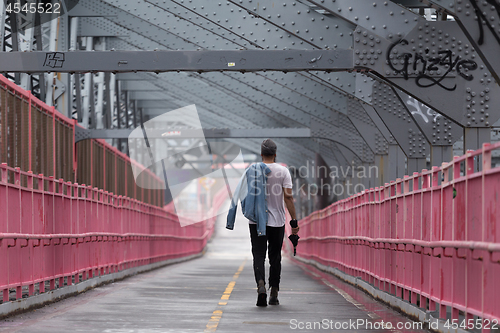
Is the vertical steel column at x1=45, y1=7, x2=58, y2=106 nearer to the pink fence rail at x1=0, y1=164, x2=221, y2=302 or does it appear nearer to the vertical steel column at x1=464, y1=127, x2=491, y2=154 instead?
the pink fence rail at x1=0, y1=164, x2=221, y2=302

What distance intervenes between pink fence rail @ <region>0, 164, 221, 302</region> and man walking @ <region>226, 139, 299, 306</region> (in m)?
2.48

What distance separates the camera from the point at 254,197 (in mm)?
10289

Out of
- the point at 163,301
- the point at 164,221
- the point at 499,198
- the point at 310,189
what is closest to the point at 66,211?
the point at 163,301

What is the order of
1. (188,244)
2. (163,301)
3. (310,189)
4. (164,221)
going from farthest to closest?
(310,189) < (188,244) < (164,221) < (163,301)

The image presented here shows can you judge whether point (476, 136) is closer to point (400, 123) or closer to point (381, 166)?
point (400, 123)

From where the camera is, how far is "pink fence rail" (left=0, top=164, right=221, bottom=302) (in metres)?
9.67

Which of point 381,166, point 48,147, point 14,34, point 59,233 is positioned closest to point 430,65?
point 59,233

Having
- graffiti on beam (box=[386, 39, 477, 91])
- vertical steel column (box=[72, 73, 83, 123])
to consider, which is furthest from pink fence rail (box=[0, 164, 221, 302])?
vertical steel column (box=[72, 73, 83, 123])

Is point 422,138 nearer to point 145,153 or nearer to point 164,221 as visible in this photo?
point 164,221

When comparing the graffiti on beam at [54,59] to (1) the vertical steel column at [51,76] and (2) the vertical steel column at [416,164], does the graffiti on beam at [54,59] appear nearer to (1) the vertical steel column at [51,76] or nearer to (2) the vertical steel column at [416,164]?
(2) the vertical steel column at [416,164]

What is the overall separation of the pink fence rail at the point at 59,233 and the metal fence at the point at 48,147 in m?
0.42

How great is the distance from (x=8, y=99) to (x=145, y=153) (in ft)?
90.4

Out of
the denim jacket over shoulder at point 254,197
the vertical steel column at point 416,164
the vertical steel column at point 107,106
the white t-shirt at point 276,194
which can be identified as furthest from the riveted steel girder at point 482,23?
the vertical steel column at point 107,106

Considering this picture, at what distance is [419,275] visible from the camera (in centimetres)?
928
